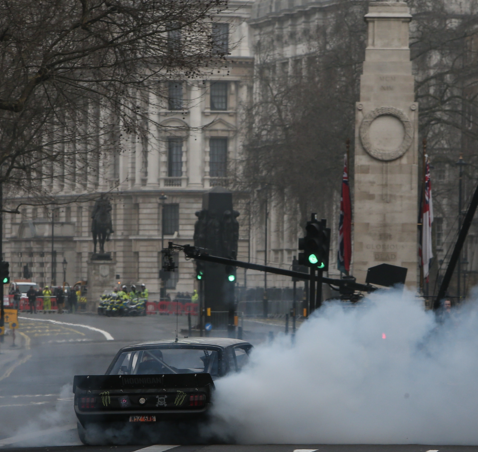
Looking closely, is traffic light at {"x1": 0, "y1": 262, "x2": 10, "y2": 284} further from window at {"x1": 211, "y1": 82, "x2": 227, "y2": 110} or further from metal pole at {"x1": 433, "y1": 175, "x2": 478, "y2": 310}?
window at {"x1": 211, "y1": 82, "x2": 227, "y2": 110}

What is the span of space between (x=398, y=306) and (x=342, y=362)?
88 cm

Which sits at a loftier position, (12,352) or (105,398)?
(105,398)

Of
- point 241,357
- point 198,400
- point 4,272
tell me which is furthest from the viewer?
point 4,272

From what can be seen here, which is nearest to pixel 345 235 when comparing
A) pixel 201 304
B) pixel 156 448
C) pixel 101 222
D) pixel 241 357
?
pixel 201 304

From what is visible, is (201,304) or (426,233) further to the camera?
(201,304)

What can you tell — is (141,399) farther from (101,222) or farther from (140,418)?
(101,222)

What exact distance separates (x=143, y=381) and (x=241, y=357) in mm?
1449

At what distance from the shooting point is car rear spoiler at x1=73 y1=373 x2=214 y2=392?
12.1m

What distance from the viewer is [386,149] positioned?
1088 inches

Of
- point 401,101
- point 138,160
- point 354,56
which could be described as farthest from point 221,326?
point 138,160

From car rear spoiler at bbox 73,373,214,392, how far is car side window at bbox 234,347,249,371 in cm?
94

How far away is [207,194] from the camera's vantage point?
136ft

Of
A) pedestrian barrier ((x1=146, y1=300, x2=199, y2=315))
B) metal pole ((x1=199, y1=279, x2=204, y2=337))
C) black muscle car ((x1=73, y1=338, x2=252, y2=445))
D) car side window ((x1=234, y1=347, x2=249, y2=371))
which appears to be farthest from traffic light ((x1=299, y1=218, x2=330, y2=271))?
pedestrian barrier ((x1=146, y1=300, x2=199, y2=315))

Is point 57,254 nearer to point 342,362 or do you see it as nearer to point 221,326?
point 221,326
